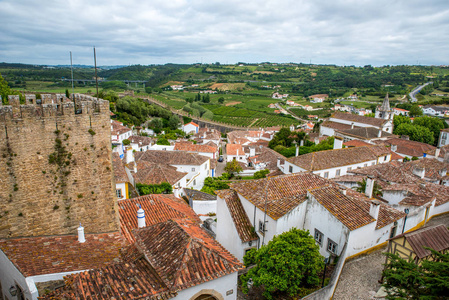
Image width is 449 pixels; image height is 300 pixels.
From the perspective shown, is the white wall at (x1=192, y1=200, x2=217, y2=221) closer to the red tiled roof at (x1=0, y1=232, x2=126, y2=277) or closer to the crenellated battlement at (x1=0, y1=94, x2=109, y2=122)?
the red tiled roof at (x1=0, y1=232, x2=126, y2=277)

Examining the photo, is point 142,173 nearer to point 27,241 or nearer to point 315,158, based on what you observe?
point 315,158

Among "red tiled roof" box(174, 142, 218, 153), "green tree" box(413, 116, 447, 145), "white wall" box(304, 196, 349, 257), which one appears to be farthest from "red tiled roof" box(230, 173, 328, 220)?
"green tree" box(413, 116, 447, 145)

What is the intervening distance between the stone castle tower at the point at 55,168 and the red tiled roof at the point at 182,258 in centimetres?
242

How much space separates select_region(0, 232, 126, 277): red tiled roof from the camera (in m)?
7.77

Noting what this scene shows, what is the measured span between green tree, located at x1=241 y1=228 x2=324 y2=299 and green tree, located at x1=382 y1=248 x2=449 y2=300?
2331 mm

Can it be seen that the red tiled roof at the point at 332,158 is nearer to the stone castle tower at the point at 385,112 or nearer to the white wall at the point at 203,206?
the white wall at the point at 203,206

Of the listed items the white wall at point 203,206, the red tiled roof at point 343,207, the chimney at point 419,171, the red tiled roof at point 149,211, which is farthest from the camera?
the chimney at point 419,171

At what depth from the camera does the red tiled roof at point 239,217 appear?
1342cm

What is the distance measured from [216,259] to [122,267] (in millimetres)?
2479

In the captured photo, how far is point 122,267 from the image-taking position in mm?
7605

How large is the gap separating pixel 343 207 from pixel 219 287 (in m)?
7.02

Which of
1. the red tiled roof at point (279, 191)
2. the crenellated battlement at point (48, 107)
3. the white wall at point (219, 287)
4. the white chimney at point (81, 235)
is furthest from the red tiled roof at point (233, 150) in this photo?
the white wall at point (219, 287)

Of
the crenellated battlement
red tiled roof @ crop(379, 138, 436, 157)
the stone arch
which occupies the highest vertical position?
the crenellated battlement

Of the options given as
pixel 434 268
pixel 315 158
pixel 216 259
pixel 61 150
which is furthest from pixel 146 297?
pixel 315 158
